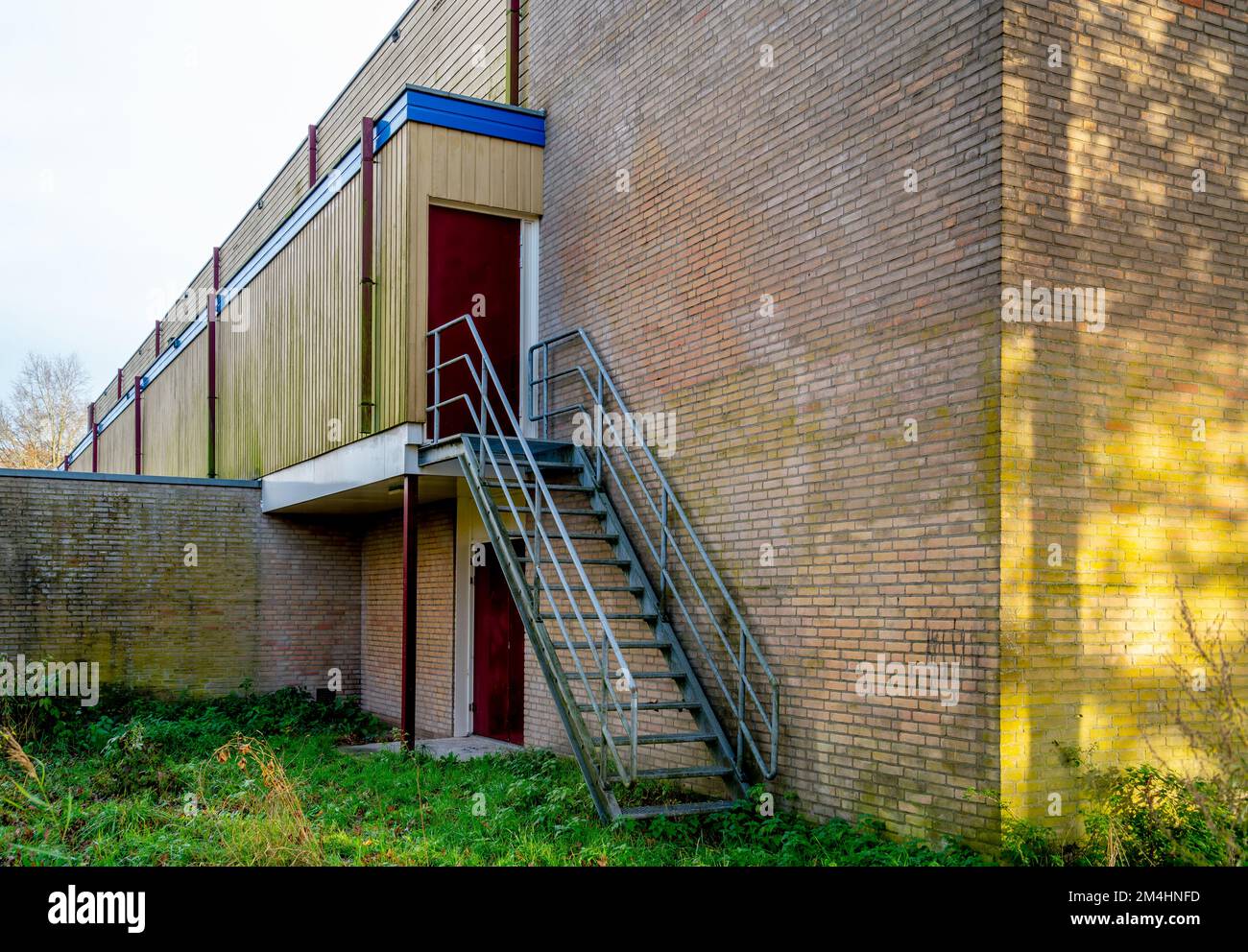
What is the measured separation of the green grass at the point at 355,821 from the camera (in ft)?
21.6

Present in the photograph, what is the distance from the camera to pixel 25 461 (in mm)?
40656

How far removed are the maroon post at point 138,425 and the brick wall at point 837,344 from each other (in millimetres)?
19272

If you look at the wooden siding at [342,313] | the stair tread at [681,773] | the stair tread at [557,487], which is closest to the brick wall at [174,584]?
the wooden siding at [342,313]

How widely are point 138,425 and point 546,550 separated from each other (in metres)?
19.0

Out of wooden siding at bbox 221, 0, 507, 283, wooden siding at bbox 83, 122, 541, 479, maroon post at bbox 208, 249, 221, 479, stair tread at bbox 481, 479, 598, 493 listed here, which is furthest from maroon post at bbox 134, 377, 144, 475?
stair tread at bbox 481, 479, 598, 493

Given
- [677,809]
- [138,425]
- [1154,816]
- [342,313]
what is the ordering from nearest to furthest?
[1154,816]
[677,809]
[342,313]
[138,425]

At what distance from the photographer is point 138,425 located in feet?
85.2

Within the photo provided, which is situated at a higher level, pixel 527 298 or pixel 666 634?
pixel 527 298

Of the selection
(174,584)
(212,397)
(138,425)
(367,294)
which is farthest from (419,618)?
(138,425)

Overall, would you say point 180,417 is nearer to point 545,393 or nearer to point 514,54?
point 514,54

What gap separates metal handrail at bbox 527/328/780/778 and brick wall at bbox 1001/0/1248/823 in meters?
1.97

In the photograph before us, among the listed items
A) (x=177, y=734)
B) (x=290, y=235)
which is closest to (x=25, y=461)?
(x=290, y=235)

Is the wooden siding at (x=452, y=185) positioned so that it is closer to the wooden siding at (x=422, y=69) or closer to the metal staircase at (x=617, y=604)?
the metal staircase at (x=617, y=604)
